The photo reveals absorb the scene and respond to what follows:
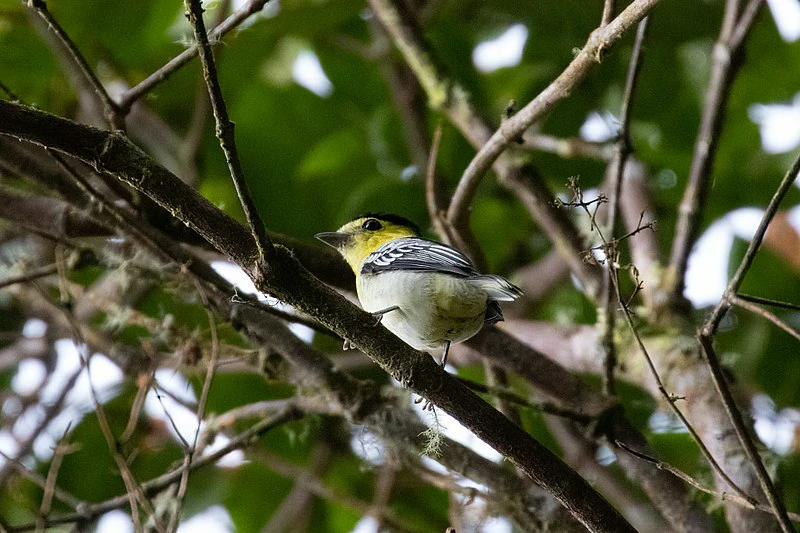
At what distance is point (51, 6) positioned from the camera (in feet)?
10.2

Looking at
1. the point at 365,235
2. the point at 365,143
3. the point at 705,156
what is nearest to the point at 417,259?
the point at 365,235

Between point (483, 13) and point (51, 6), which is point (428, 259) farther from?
point (51, 6)

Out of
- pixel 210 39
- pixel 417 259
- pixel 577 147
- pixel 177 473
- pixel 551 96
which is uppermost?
pixel 577 147

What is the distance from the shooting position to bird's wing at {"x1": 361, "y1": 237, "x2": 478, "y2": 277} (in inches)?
80.4

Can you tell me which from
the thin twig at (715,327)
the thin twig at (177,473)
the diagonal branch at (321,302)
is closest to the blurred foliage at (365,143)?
the thin twig at (177,473)

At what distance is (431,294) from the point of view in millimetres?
2008

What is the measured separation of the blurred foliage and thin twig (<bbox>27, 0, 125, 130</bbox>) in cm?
119

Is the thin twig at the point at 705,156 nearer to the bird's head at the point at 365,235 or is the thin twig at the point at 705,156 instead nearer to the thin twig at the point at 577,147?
the thin twig at the point at 577,147

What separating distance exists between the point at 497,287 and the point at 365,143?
1.65m

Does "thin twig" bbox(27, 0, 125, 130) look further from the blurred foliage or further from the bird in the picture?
the blurred foliage

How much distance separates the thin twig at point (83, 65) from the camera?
5.12 feet

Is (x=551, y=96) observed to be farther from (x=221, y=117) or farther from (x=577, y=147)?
(x=577, y=147)

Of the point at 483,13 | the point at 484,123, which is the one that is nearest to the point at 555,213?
the point at 484,123

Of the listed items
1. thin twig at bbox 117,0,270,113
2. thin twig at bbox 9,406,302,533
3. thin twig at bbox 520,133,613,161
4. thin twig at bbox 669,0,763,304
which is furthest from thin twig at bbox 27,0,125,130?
thin twig at bbox 669,0,763,304
